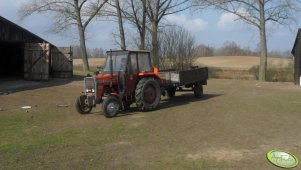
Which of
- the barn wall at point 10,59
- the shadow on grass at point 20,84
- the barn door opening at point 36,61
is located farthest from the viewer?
the barn wall at point 10,59

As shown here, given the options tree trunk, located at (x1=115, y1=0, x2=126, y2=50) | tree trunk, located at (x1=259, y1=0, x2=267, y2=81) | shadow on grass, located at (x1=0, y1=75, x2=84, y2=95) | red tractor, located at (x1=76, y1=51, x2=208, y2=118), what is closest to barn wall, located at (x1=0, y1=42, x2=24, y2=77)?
shadow on grass, located at (x1=0, y1=75, x2=84, y2=95)

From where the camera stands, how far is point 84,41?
1555 inches

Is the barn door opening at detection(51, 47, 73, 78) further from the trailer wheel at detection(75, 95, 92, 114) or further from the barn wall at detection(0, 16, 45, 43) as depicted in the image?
the trailer wheel at detection(75, 95, 92, 114)

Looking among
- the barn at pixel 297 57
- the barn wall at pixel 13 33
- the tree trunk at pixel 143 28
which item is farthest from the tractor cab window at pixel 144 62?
the tree trunk at pixel 143 28

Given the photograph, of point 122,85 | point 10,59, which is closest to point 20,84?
point 10,59

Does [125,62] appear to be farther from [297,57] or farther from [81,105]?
[297,57]

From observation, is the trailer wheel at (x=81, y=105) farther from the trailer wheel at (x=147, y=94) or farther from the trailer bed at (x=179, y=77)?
the trailer bed at (x=179, y=77)

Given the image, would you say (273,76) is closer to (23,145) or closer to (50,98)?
(50,98)

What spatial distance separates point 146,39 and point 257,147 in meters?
30.9

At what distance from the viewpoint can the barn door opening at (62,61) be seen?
30.1 m

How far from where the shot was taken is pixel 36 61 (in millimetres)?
26594

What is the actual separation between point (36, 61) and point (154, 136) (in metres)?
17.6

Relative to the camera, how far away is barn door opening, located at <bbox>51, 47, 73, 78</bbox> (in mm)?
30078

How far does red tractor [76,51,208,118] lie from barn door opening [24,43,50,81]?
40.6ft
